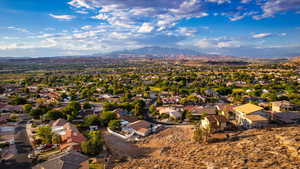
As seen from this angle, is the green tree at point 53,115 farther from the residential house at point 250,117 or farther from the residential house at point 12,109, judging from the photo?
the residential house at point 250,117

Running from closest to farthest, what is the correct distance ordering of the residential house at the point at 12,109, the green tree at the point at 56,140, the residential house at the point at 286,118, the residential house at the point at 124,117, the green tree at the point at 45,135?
the green tree at the point at 56,140
the green tree at the point at 45,135
the residential house at the point at 286,118
the residential house at the point at 124,117
the residential house at the point at 12,109

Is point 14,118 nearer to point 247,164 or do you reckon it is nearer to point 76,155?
point 76,155

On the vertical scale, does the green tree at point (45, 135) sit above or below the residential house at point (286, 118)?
below

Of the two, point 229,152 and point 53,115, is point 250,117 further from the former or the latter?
point 53,115

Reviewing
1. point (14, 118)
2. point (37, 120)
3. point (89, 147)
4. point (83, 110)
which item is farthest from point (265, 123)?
point (14, 118)

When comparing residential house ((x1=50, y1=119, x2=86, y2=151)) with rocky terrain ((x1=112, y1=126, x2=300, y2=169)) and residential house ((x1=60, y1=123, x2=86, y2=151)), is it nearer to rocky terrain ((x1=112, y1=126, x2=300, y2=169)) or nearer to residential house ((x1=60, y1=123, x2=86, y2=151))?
residential house ((x1=60, y1=123, x2=86, y2=151))

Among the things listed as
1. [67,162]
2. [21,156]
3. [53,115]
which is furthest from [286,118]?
[53,115]

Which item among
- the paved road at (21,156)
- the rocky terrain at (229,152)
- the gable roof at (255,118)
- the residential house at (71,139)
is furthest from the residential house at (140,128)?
→ the gable roof at (255,118)
